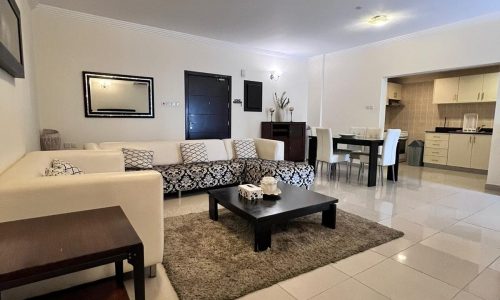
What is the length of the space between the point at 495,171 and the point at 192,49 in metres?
5.58

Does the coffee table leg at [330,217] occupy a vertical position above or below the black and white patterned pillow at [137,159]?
below

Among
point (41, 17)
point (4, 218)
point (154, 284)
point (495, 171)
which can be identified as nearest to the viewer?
point (4, 218)

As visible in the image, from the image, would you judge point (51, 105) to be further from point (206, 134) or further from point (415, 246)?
point (415, 246)

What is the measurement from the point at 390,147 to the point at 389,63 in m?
2.08

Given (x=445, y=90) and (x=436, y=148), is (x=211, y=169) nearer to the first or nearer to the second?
(x=436, y=148)

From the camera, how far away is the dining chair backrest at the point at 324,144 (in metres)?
4.80

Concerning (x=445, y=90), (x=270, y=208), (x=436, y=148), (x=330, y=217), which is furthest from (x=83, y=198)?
(x=445, y=90)

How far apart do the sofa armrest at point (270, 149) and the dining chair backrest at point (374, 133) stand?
2.02 metres

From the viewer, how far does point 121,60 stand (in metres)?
4.41

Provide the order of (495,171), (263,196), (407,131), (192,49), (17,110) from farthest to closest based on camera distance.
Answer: (407,131) < (192,49) < (495,171) < (263,196) < (17,110)

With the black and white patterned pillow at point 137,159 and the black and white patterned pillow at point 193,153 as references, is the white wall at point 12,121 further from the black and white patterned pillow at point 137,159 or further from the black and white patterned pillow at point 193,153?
the black and white patterned pillow at point 193,153

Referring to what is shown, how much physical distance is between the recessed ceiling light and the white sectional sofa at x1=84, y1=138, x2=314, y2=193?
8.04 ft

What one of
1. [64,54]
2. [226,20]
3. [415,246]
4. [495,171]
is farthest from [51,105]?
[495,171]

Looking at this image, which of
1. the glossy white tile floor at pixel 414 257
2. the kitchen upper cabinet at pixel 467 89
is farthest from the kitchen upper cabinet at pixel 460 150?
the glossy white tile floor at pixel 414 257
